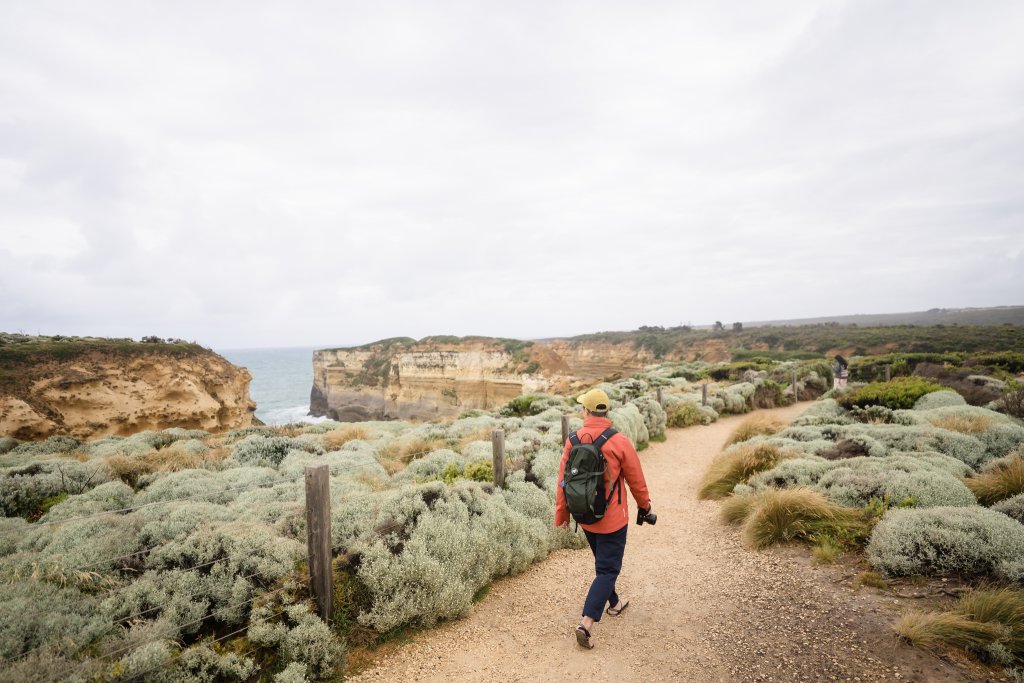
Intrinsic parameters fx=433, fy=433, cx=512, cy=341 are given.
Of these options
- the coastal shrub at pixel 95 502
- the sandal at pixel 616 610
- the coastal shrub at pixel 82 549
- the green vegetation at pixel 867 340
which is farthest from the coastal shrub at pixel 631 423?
the green vegetation at pixel 867 340

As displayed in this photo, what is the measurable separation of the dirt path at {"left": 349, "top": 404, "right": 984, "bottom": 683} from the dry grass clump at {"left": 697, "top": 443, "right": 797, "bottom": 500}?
239 cm

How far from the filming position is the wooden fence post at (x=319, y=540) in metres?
4.29

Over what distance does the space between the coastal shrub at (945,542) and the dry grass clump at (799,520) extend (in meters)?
0.56

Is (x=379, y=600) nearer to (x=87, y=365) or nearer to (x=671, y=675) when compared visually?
(x=671, y=675)

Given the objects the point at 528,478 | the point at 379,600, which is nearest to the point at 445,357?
the point at 528,478

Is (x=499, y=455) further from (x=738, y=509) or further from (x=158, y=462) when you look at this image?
(x=158, y=462)

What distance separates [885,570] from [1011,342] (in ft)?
153

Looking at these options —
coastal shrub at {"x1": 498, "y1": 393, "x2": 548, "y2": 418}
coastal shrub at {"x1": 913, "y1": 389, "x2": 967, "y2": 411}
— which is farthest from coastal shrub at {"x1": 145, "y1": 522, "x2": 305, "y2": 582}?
coastal shrub at {"x1": 913, "y1": 389, "x2": 967, "y2": 411}

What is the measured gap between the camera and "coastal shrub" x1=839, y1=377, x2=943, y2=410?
13078 millimetres

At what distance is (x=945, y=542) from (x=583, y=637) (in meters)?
4.04

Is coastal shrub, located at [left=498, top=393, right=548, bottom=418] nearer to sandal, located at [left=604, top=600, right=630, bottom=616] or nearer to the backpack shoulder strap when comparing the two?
sandal, located at [left=604, top=600, right=630, bottom=616]

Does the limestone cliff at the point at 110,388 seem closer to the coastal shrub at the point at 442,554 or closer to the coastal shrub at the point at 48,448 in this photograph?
the coastal shrub at the point at 48,448

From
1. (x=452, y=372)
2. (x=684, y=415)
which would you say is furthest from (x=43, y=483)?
(x=452, y=372)

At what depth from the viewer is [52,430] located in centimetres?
1163
